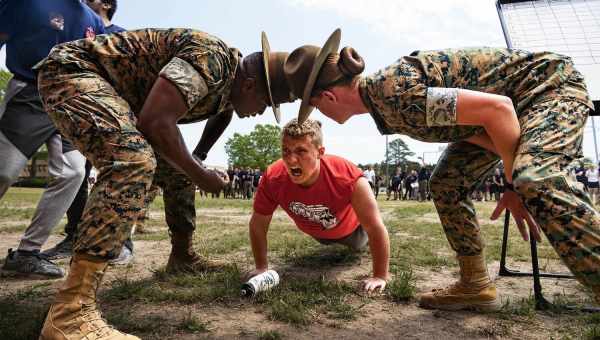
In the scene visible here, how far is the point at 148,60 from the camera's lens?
2328 millimetres

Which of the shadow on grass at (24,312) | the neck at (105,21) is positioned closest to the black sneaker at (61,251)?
the shadow on grass at (24,312)

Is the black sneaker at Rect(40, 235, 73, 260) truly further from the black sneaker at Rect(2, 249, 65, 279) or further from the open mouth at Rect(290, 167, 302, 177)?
the open mouth at Rect(290, 167, 302, 177)

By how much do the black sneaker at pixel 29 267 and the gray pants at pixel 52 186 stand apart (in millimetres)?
75

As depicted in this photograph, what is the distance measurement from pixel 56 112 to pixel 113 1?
290 centimetres

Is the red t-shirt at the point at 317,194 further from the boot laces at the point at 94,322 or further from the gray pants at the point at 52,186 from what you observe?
the gray pants at the point at 52,186

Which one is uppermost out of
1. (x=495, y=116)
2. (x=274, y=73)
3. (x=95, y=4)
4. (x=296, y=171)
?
(x=95, y=4)

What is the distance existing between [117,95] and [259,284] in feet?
4.95

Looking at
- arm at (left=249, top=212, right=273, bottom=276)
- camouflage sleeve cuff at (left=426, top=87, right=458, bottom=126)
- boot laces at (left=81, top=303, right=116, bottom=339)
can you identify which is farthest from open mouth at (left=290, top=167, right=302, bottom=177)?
boot laces at (left=81, top=303, right=116, bottom=339)

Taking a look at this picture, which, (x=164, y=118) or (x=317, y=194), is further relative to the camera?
(x=317, y=194)

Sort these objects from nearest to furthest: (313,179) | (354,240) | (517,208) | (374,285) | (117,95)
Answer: (117,95) < (517,208) < (374,285) < (313,179) < (354,240)

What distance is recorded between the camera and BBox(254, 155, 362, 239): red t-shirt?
3350 millimetres

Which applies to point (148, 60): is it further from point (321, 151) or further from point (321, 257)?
point (321, 257)

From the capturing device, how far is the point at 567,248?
5.49 feet

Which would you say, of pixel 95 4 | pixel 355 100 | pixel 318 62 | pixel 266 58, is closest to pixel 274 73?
pixel 266 58
